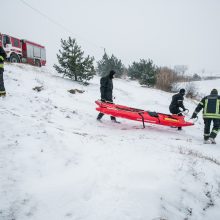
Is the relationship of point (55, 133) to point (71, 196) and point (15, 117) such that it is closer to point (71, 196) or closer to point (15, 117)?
point (15, 117)

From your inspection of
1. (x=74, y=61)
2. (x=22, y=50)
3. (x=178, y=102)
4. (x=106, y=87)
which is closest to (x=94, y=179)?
(x=106, y=87)

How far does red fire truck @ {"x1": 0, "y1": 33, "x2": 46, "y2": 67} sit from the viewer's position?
14389 mm

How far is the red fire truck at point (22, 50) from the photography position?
566 inches

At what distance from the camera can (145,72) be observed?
20.8 metres

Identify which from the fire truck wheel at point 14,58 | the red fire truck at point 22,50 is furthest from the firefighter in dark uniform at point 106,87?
the fire truck wheel at point 14,58

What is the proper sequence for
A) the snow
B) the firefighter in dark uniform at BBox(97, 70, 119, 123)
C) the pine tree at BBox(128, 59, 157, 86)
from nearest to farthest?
the snow → the firefighter in dark uniform at BBox(97, 70, 119, 123) → the pine tree at BBox(128, 59, 157, 86)

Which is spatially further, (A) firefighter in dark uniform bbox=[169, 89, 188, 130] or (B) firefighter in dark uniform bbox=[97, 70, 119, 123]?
(A) firefighter in dark uniform bbox=[169, 89, 188, 130]

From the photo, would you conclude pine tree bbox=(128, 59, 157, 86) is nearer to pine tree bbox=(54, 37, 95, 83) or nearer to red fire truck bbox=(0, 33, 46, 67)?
pine tree bbox=(54, 37, 95, 83)

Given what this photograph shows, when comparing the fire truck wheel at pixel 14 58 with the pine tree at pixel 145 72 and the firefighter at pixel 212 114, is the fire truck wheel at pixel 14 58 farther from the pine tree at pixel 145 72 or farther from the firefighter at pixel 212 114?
the firefighter at pixel 212 114

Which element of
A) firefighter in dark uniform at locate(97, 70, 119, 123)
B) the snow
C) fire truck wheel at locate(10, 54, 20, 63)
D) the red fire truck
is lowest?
the snow

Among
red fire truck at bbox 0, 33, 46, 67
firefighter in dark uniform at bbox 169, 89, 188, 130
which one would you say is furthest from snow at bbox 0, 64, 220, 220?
red fire truck at bbox 0, 33, 46, 67

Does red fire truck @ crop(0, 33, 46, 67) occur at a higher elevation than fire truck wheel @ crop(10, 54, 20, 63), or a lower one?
higher

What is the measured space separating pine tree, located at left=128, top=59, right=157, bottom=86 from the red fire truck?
1147 centimetres

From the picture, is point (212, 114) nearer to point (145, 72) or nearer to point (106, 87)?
point (106, 87)
